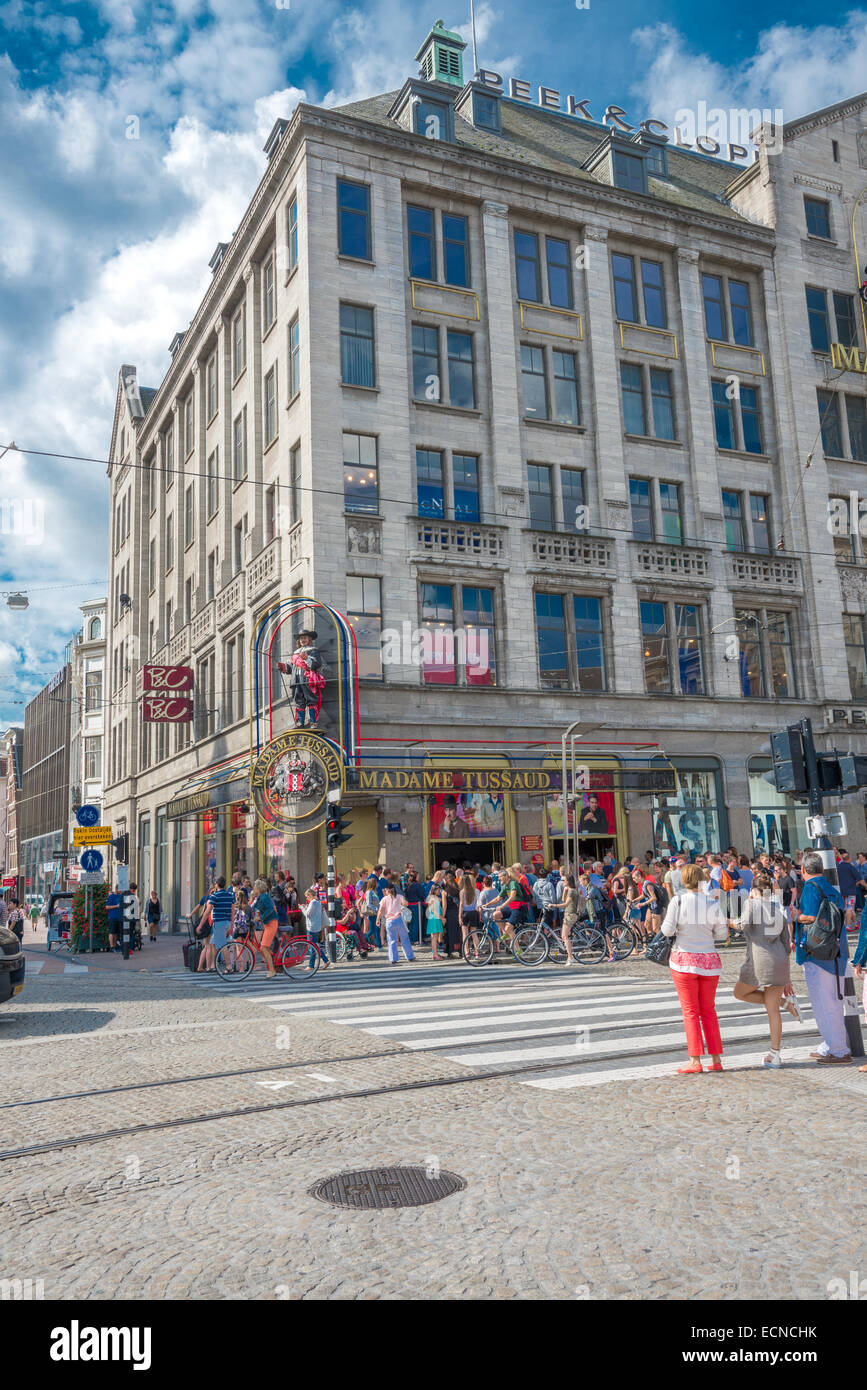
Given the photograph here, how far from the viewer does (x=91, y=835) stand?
28.2 meters

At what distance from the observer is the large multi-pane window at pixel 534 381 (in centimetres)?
3177

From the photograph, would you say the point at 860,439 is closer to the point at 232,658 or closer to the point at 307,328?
the point at 307,328

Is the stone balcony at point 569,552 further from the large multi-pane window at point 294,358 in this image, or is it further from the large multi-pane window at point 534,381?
the large multi-pane window at point 294,358

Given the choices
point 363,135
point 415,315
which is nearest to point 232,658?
point 415,315

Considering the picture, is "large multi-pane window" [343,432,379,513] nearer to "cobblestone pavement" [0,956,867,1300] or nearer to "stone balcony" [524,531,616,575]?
"stone balcony" [524,531,616,575]

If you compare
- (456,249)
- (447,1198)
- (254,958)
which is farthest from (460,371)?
(447,1198)

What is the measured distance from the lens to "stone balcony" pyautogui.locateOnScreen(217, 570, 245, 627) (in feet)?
111

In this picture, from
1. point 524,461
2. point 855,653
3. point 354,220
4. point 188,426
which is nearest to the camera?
point 354,220

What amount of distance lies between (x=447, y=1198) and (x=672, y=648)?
91.1 ft

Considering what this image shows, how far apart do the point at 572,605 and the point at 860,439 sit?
13.4 m

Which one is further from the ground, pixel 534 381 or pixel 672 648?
pixel 534 381

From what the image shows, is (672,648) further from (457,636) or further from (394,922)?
(394,922)

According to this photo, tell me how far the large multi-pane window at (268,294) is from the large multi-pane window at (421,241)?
4.77 meters

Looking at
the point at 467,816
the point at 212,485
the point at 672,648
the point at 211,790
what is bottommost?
the point at 467,816
